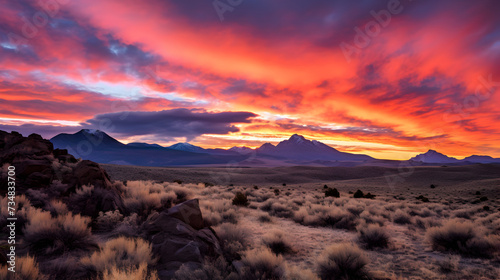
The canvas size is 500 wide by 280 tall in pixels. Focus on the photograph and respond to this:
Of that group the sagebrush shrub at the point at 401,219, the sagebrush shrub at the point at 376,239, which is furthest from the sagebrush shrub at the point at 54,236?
the sagebrush shrub at the point at 401,219

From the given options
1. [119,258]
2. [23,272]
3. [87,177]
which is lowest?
[119,258]

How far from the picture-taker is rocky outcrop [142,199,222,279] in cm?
562

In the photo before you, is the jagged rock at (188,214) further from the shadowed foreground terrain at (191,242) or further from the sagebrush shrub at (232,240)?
the sagebrush shrub at (232,240)

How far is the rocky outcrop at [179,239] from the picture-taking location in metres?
A: 5.62

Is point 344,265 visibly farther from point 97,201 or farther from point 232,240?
point 97,201

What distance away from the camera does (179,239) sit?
6191 millimetres

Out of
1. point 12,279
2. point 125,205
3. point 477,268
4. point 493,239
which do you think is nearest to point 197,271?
point 12,279

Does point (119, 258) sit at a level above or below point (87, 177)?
below

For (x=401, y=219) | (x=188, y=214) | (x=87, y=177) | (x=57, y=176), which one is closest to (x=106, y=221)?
(x=188, y=214)

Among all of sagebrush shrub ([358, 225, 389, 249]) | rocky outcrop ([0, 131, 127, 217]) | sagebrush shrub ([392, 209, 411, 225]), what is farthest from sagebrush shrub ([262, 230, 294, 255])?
sagebrush shrub ([392, 209, 411, 225])

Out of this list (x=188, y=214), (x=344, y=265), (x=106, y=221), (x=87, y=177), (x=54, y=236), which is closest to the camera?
(x=344, y=265)

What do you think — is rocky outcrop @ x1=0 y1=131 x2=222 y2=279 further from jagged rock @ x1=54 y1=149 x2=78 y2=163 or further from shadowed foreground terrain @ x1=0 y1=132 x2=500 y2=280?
jagged rock @ x1=54 y1=149 x2=78 y2=163

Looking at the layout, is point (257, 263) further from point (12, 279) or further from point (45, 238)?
point (45, 238)

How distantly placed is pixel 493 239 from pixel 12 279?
13253 millimetres
